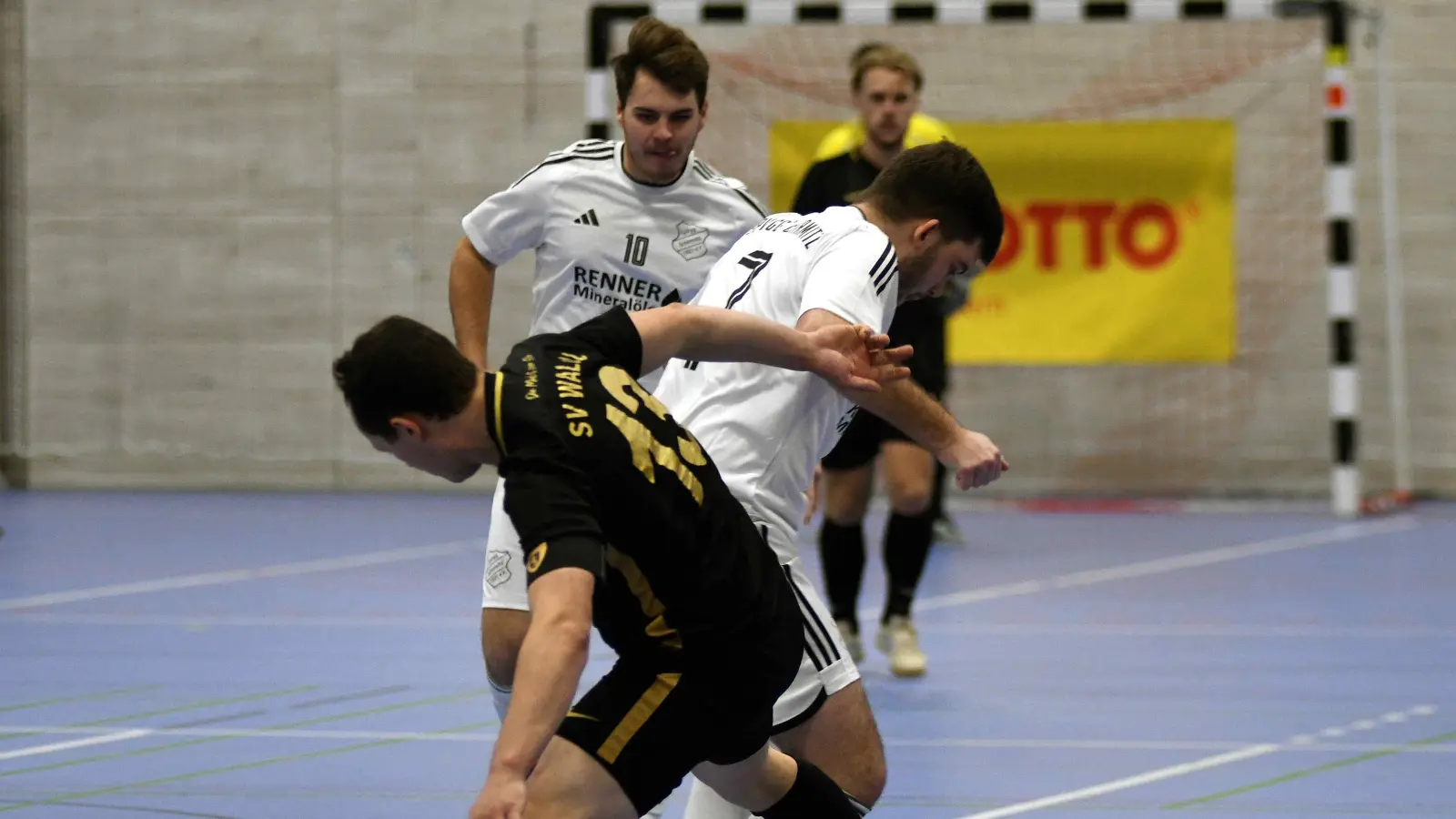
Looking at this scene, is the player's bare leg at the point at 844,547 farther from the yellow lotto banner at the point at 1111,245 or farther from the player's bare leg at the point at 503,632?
the yellow lotto banner at the point at 1111,245

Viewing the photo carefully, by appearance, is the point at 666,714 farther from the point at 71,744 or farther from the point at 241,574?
the point at 241,574

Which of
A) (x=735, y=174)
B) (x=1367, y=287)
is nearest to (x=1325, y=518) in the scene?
(x=1367, y=287)

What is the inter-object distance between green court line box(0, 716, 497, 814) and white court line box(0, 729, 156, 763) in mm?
527

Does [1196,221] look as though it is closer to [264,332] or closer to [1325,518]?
[1325,518]

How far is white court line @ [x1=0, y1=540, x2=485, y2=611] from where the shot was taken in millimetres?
8445

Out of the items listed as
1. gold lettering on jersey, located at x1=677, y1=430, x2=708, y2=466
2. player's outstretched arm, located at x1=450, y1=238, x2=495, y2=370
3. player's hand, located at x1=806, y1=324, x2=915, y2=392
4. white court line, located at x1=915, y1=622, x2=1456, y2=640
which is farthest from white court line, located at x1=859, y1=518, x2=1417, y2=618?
gold lettering on jersey, located at x1=677, y1=430, x2=708, y2=466

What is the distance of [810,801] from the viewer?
3.42 meters

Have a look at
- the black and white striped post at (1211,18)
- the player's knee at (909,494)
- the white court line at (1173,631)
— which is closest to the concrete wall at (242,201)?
the black and white striped post at (1211,18)

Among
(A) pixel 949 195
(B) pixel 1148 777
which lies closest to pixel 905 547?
(B) pixel 1148 777

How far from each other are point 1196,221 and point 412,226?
497 cm

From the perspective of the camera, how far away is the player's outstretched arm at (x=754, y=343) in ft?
10.4

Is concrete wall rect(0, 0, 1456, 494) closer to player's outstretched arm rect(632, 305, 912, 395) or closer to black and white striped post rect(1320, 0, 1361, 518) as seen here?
black and white striped post rect(1320, 0, 1361, 518)

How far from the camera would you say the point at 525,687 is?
2584 mm

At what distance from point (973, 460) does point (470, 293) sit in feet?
5.66
